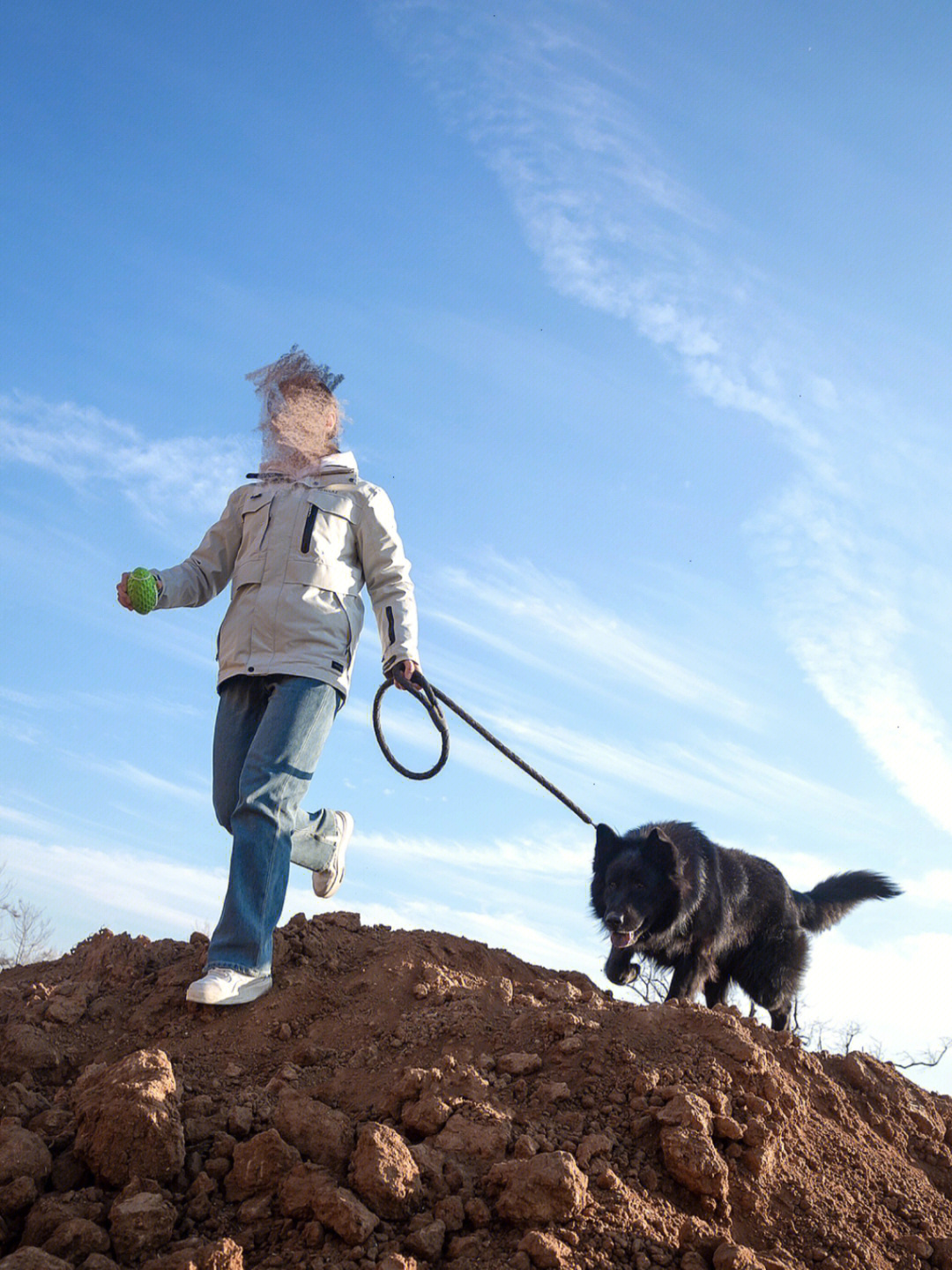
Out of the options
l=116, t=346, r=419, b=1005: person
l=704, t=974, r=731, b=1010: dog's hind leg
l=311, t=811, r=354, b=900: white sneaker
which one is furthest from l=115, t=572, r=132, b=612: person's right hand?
l=704, t=974, r=731, b=1010: dog's hind leg

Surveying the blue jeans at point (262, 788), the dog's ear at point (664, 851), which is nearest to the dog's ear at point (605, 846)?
the dog's ear at point (664, 851)

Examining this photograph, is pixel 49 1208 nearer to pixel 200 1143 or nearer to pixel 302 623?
pixel 200 1143

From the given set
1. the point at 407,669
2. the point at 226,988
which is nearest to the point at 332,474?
the point at 407,669

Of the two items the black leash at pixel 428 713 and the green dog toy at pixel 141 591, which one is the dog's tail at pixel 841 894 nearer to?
the black leash at pixel 428 713

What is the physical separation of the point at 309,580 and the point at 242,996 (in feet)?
5.36

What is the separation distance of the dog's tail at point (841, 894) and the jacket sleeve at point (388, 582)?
4.63 meters

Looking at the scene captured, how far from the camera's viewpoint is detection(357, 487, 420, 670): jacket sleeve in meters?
4.14

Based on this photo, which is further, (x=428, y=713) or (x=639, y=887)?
(x=639, y=887)

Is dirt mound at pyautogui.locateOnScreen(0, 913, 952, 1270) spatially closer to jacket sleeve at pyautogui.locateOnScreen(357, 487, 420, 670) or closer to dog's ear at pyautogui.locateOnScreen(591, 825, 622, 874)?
jacket sleeve at pyautogui.locateOnScreen(357, 487, 420, 670)

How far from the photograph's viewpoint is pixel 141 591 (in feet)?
13.8

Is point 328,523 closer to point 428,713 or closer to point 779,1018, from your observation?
point 428,713

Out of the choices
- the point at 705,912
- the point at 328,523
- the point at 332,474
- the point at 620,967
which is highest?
the point at 332,474

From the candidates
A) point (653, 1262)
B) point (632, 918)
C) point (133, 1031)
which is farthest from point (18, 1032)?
point (632, 918)

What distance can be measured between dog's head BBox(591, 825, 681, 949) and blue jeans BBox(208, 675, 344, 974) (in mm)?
2972
